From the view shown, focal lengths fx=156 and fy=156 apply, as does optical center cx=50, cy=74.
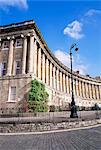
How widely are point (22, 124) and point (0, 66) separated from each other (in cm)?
1915

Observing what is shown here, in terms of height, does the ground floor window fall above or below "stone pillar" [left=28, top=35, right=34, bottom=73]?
below

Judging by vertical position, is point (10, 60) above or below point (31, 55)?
below

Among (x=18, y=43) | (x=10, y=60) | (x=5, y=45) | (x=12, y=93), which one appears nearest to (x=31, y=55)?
(x=10, y=60)

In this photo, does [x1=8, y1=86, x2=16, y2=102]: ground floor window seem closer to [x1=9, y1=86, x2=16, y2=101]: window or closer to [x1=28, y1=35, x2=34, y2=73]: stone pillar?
[x1=9, y1=86, x2=16, y2=101]: window

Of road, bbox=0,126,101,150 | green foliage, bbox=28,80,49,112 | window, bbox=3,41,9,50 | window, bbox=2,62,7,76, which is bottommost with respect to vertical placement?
road, bbox=0,126,101,150

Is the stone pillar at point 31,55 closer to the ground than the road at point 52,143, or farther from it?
farther from it

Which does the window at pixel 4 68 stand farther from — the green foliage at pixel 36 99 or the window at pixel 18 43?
the green foliage at pixel 36 99

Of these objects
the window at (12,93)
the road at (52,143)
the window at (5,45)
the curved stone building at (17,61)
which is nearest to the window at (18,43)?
the curved stone building at (17,61)

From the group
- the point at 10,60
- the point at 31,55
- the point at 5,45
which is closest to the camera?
the point at 31,55

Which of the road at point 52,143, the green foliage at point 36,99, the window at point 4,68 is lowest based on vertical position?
the road at point 52,143

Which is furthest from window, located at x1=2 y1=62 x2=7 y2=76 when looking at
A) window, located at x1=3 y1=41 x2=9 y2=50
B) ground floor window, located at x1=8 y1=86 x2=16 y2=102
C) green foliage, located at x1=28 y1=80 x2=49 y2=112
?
green foliage, located at x1=28 y1=80 x2=49 y2=112

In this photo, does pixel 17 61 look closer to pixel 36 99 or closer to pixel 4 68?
pixel 4 68

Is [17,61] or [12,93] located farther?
[17,61]

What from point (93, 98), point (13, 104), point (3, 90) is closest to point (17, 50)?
point (3, 90)
